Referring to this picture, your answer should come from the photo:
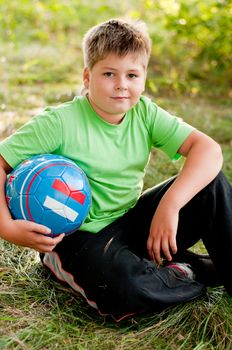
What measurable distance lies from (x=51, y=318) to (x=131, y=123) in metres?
1.00

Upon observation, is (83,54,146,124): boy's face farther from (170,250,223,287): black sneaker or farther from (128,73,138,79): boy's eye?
(170,250,223,287): black sneaker

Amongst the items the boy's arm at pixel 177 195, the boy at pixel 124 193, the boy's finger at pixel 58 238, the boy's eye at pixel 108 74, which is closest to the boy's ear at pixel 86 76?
the boy at pixel 124 193

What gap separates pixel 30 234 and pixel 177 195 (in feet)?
2.24

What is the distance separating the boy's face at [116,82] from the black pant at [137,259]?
0.47 m

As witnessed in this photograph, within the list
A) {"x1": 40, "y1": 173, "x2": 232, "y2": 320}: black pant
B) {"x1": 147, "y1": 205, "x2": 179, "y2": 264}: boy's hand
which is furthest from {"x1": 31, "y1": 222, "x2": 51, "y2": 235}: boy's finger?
{"x1": 147, "y1": 205, "x2": 179, "y2": 264}: boy's hand

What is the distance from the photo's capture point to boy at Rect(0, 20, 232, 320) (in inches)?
93.1

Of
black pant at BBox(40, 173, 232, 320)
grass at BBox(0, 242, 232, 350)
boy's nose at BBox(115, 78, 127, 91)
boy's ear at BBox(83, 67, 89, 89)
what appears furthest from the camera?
boy's ear at BBox(83, 67, 89, 89)

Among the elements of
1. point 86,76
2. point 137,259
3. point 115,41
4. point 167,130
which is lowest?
point 137,259

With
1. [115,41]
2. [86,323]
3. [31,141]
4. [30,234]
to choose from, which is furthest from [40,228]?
[115,41]

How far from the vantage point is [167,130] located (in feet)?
8.68

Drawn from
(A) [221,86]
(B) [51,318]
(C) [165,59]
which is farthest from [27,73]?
(B) [51,318]

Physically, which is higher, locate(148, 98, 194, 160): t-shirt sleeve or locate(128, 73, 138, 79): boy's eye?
locate(128, 73, 138, 79): boy's eye

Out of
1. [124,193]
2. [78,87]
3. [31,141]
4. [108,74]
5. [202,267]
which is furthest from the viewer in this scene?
[78,87]

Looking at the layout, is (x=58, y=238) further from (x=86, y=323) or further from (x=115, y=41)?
(x=115, y=41)
